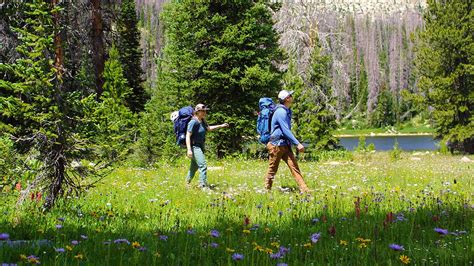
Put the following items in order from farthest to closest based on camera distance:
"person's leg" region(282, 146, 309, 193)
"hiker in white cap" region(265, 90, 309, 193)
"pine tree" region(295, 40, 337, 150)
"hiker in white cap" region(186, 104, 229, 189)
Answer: "pine tree" region(295, 40, 337, 150) → "hiker in white cap" region(186, 104, 229, 189) → "hiker in white cap" region(265, 90, 309, 193) → "person's leg" region(282, 146, 309, 193)

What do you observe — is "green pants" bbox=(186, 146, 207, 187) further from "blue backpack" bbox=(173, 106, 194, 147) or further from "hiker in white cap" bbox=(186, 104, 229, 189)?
"blue backpack" bbox=(173, 106, 194, 147)

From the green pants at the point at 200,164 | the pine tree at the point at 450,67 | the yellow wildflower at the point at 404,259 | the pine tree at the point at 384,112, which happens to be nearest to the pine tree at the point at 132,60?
the pine tree at the point at 450,67

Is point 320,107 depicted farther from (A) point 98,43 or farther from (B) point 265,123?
(B) point 265,123

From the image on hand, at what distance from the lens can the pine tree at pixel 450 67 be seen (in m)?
33.1

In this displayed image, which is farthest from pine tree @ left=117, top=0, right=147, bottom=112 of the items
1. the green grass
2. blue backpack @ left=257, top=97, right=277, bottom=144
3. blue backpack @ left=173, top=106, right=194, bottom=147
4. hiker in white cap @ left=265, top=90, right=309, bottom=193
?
the green grass

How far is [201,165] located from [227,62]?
1291 centimetres

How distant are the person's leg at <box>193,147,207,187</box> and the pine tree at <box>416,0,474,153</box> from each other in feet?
92.2

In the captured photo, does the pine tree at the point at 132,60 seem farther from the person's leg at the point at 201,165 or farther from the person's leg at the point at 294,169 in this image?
the person's leg at the point at 294,169

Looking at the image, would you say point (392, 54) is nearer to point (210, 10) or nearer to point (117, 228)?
point (210, 10)

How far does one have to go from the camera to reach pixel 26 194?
5.91 m

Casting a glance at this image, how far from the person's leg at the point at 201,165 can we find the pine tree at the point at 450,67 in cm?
2811

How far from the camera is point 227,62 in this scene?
2256cm

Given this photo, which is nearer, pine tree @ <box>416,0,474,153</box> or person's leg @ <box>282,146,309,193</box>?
person's leg @ <box>282,146,309,193</box>

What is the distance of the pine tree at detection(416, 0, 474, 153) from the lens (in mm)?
33125
